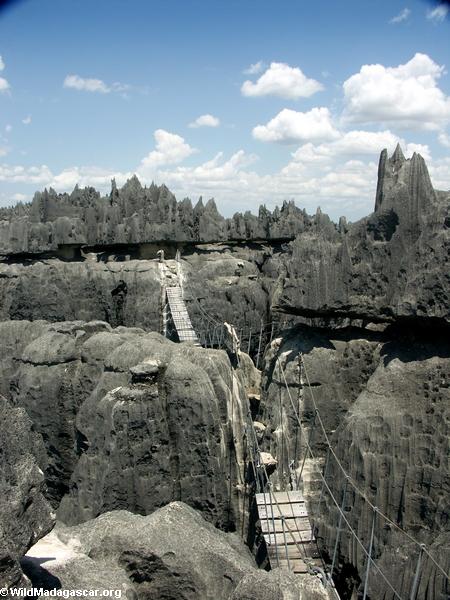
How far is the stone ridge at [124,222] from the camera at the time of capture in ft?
84.4

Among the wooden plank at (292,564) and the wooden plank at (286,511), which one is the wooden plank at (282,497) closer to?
the wooden plank at (286,511)

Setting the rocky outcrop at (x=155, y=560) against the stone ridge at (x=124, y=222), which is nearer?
the rocky outcrop at (x=155, y=560)

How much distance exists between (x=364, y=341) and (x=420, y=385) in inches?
70.7

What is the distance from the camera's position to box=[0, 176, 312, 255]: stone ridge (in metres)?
25.7

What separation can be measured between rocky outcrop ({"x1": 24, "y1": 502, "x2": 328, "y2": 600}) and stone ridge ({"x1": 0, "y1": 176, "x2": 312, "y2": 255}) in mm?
18732

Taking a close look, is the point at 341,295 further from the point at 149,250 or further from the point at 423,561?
the point at 149,250

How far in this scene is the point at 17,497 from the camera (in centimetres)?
→ 509

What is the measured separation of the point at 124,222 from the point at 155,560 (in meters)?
20.1

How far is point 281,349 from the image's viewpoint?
12023mm

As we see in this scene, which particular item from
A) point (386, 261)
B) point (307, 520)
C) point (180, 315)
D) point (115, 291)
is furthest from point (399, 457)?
point (115, 291)

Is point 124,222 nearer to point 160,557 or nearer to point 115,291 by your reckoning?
point 115,291

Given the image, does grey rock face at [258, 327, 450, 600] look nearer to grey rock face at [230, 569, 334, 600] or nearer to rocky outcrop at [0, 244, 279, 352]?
grey rock face at [230, 569, 334, 600]

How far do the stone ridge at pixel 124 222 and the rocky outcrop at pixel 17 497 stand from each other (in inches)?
810

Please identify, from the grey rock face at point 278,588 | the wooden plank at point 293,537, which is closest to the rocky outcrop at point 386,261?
the wooden plank at point 293,537
